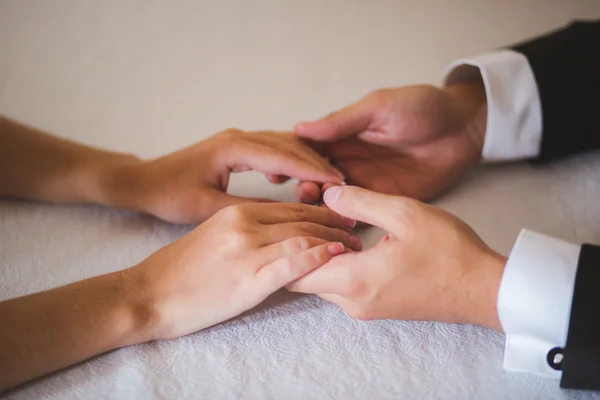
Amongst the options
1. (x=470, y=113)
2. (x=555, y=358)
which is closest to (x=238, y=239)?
(x=555, y=358)

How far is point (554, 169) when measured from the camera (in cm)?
91

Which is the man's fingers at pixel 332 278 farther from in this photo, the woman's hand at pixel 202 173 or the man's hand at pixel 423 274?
the woman's hand at pixel 202 173

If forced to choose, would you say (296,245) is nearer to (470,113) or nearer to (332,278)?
(332,278)

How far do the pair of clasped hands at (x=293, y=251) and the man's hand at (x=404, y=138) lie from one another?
0.24 ft

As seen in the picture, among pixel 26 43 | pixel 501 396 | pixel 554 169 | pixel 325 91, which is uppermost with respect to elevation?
pixel 26 43

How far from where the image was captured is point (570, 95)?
90 cm

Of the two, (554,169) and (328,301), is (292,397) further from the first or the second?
(554,169)

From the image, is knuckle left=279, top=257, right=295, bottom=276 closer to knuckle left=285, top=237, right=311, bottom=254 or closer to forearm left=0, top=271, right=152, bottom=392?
knuckle left=285, top=237, right=311, bottom=254

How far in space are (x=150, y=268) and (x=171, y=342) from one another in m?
0.09

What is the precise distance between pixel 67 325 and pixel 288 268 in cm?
24

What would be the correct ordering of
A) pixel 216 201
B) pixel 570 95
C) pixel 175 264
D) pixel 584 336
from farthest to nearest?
pixel 570 95 < pixel 216 201 < pixel 175 264 < pixel 584 336

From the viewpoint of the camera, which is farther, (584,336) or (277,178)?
(277,178)

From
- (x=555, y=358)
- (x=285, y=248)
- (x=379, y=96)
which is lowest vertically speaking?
(x=555, y=358)

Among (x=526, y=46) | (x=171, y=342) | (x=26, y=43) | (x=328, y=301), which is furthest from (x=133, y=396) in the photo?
(x=26, y=43)
